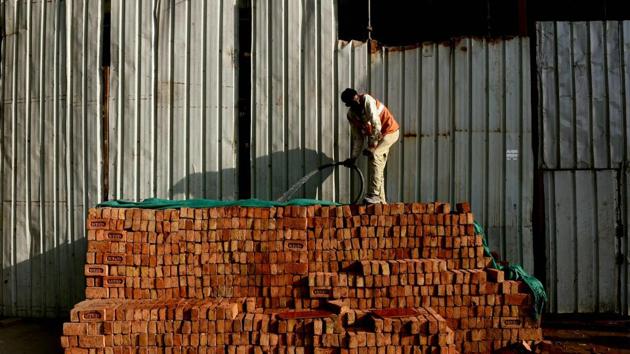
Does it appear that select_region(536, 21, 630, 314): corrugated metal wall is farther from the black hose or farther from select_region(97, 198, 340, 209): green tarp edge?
select_region(97, 198, 340, 209): green tarp edge

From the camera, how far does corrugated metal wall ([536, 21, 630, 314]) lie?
23.2 feet

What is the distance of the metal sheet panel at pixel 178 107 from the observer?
282 inches

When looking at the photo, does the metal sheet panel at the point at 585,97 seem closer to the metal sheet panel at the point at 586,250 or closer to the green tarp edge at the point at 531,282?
the metal sheet panel at the point at 586,250

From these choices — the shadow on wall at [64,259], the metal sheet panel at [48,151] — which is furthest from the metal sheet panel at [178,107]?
the metal sheet panel at [48,151]

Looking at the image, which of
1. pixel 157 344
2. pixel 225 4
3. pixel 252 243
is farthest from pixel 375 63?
pixel 157 344

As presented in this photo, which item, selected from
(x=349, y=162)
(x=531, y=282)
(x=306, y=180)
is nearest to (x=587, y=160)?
(x=531, y=282)

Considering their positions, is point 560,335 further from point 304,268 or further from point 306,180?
point 306,180

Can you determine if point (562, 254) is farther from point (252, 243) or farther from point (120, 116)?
point (120, 116)

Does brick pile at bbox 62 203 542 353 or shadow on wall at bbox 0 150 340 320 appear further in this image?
shadow on wall at bbox 0 150 340 320

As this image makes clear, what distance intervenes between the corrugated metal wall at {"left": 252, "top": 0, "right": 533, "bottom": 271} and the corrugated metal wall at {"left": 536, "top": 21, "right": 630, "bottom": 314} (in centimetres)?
40

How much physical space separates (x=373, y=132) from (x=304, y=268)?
1941 mm

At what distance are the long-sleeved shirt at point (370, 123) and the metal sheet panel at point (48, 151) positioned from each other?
353 cm

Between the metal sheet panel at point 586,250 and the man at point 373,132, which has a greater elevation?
the man at point 373,132

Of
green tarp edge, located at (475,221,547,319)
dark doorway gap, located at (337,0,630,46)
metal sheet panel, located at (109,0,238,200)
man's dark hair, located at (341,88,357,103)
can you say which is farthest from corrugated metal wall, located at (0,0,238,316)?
green tarp edge, located at (475,221,547,319)
